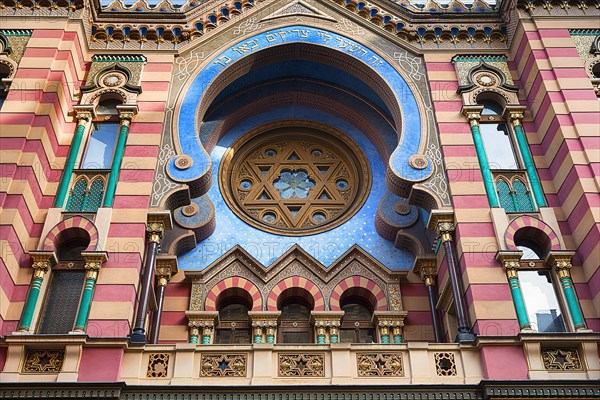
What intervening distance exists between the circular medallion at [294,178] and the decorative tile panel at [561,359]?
20.0 ft

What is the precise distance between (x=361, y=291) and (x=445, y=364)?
3.83 m

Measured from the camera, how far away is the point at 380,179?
17.6 metres

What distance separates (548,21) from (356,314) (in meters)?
8.40

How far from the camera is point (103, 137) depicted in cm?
1588

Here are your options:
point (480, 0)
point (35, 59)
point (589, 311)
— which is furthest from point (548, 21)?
point (35, 59)

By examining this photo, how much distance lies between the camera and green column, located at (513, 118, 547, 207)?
1465 centimetres

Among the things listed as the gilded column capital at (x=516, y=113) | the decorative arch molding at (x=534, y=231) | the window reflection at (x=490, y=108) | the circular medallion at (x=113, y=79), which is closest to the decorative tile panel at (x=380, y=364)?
the decorative arch molding at (x=534, y=231)

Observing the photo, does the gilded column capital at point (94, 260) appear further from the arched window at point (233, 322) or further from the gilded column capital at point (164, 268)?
the arched window at point (233, 322)

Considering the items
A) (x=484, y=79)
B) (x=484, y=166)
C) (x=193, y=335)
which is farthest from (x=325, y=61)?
(x=193, y=335)

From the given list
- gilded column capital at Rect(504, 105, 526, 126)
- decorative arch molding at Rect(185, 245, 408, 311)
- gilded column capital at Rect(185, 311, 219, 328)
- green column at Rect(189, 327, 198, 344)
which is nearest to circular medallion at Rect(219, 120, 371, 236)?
decorative arch molding at Rect(185, 245, 408, 311)

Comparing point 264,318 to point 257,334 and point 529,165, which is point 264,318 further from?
point 529,165

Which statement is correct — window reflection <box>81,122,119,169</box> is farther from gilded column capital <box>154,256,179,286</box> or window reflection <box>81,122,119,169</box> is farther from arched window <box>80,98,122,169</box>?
gilded column capital <box>154,256,179,286</box>

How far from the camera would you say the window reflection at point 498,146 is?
1549 centimetres

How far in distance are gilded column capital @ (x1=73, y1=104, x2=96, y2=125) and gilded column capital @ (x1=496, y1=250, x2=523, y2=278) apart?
9.39 meters
